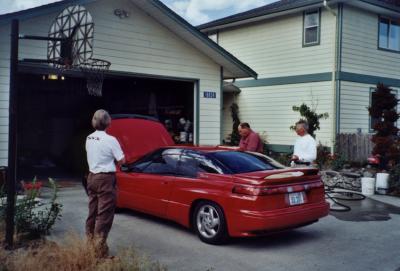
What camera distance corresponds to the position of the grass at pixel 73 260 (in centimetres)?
472

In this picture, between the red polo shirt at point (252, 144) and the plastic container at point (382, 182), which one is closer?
the red polo shirt at point (252, 144)

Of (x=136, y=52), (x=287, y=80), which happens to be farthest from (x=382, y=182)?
(x=287, y=80)

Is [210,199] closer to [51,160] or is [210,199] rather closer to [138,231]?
[138,231]

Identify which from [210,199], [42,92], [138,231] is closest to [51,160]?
[42,92]

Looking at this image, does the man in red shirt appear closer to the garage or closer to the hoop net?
the hoop net

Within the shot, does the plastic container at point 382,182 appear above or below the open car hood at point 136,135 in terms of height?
below

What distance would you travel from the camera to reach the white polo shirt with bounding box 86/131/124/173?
593cm

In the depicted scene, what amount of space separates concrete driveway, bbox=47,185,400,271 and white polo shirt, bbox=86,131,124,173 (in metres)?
1.07

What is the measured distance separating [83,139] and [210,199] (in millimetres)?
9901

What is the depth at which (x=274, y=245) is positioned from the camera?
22.7 ft

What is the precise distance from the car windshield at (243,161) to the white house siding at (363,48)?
10910mm

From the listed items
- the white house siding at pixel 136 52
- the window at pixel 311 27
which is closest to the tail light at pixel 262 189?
the white house siding at pixel 136 52

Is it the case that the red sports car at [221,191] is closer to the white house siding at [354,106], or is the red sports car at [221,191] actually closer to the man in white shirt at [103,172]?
the man in white shirt at [103,172]

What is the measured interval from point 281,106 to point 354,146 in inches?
144
